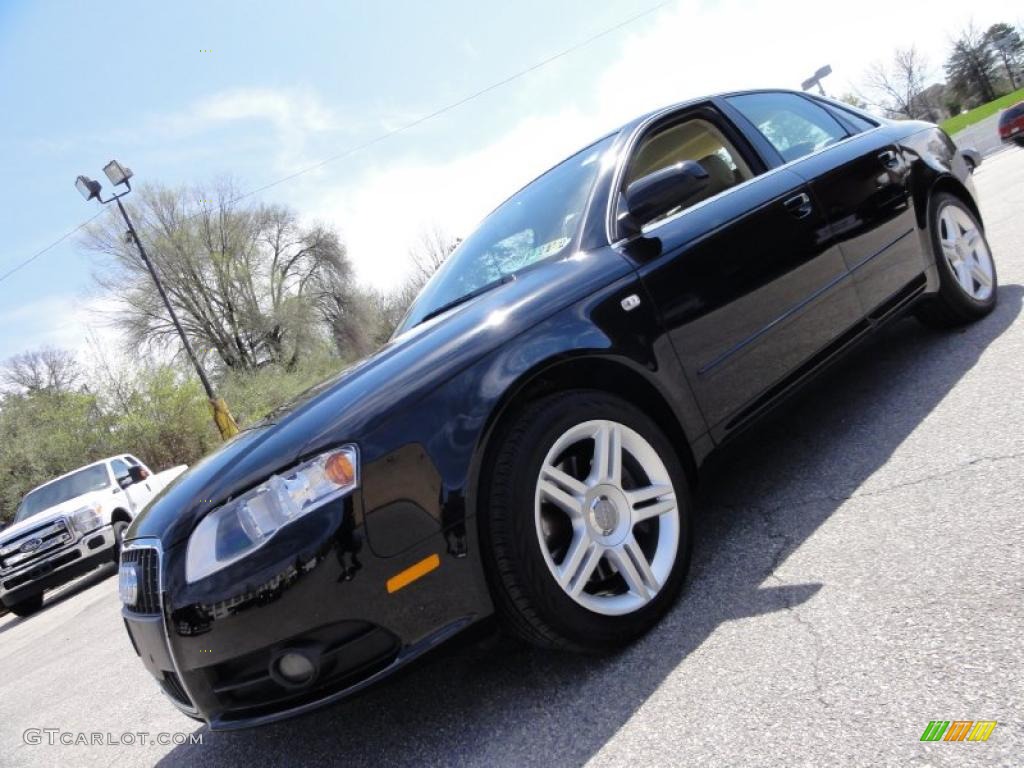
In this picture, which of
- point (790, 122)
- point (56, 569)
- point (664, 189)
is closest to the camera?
point (664, 189)

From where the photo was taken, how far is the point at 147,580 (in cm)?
192

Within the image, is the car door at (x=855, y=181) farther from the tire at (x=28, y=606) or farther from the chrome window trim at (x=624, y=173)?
the tire at (x=28, y=606)

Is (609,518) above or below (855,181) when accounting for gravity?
below

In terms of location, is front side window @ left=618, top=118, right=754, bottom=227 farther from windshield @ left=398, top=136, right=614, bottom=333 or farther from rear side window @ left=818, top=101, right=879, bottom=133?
rear side window @ left=818, top=101, right=879, bottom=133

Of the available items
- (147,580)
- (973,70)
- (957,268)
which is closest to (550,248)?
(147,580)

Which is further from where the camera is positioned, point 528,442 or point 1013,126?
point 1013,126

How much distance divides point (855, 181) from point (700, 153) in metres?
0.76

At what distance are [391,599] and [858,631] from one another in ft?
3.90

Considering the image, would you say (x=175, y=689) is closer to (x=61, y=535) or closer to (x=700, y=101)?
(x=700, y=101)

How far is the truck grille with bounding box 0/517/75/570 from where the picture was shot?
28.4ft

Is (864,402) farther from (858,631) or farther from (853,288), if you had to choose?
(858,631)

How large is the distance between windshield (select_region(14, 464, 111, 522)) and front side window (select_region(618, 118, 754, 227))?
32.2 ft

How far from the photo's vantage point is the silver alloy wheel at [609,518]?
6.55ft


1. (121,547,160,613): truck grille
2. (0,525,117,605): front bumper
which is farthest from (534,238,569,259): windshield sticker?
(0,525,117,605): front bumper
